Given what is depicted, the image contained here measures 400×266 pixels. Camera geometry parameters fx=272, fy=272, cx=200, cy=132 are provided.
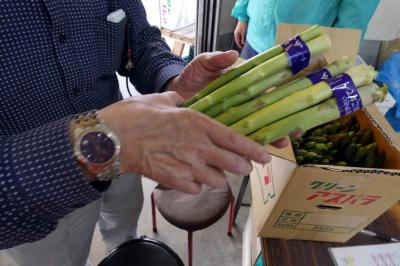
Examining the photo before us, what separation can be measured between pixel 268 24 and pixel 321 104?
0.93 metres

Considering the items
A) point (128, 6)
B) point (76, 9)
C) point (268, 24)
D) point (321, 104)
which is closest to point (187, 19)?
point (268, 24)

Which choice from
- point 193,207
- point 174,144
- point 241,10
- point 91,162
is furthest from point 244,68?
point 241,10

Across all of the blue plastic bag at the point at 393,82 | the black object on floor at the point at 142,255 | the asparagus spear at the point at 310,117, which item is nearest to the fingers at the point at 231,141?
the asparagus spear at the point at 310,117

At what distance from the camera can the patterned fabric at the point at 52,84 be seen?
0.41 metres

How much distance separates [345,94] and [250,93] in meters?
0.18

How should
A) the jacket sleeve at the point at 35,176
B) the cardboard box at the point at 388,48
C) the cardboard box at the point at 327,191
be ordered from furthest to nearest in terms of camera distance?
1. the cardboard box at the point at 388,48
2. the cardboard box at the point at 327,191
3. the jacket sleeve at the point at 35,176

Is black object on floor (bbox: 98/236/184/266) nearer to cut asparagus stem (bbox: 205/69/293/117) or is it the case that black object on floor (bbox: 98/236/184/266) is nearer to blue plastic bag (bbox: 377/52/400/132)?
cut asparagus stem (bbox: 205/69/293/117)

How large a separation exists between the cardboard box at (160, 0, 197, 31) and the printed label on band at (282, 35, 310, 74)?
1.93 metres

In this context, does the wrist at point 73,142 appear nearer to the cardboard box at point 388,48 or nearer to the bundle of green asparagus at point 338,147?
the bundle of green asparagus at point 338,147

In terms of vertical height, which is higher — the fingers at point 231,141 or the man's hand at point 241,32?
the fingers at point 231,141

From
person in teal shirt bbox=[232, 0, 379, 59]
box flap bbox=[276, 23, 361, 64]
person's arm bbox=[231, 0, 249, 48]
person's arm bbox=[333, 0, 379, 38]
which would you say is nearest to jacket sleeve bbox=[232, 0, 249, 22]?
person's arm bbox=[231, 0, 249, 48]

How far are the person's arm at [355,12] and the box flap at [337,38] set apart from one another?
2.06 ft

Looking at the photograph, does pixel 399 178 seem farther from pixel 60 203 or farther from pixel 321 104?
pixel 60 203

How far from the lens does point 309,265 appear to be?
0.67 m
